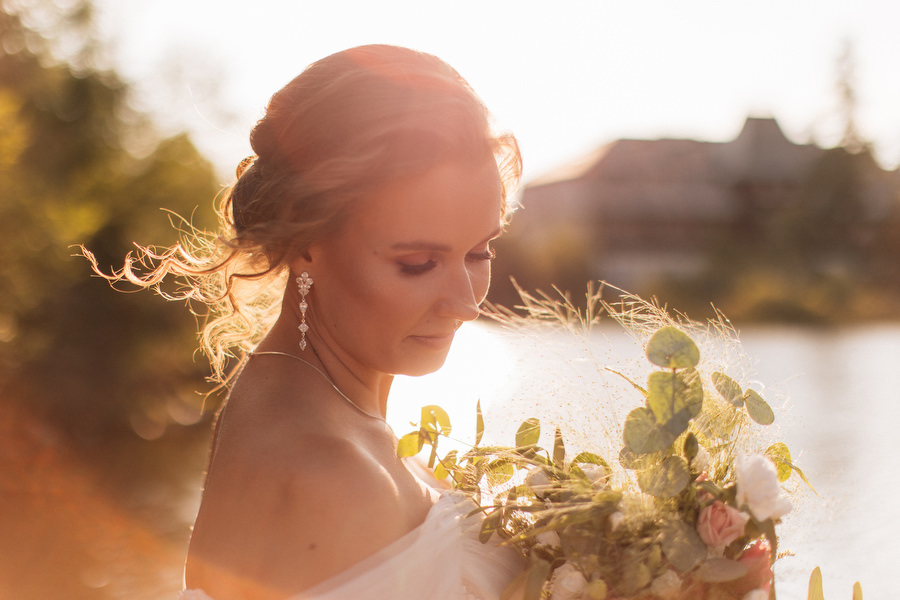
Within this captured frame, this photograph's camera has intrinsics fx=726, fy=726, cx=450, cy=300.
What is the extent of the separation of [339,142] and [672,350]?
81cm

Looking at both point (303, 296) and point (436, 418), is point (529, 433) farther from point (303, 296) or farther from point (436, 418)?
point (303, 296)

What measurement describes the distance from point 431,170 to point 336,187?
0.67ft

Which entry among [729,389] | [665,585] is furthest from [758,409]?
[665,585]

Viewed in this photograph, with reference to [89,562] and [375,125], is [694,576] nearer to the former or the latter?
[375,125]

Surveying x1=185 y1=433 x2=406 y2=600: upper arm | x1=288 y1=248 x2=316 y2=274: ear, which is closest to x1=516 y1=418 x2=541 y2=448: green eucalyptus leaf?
x1=185 y1=433 x2=406 y2=600: upper arm

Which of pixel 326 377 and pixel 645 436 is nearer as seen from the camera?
pixel 645 436

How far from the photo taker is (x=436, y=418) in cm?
167

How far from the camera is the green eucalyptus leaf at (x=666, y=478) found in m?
1.38

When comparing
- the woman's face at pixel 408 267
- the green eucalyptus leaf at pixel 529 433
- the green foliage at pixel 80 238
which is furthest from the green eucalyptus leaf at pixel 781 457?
the green foliage at pixel 80 238

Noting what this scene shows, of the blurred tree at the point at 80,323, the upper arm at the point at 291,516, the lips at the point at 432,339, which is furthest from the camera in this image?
the blurred tree at the point at 80,323

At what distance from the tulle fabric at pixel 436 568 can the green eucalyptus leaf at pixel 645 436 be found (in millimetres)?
349

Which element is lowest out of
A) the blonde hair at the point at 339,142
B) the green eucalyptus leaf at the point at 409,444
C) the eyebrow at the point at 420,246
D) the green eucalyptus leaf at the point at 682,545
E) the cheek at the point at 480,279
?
the green eucalyptus leaf at the point at 682,545

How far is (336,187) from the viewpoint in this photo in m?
1.53

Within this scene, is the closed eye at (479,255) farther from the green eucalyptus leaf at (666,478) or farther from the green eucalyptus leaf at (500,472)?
the green eucalyptus leaf at (666,478)
